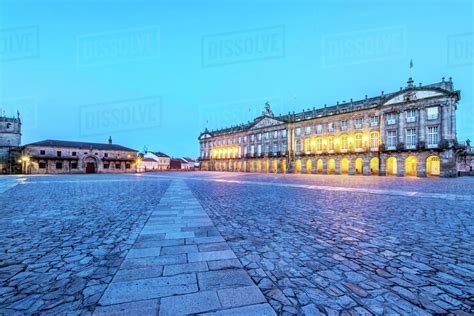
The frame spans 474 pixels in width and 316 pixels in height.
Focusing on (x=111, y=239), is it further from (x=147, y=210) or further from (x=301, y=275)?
(x=301, y=275)

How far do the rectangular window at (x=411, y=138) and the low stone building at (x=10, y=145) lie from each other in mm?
67787

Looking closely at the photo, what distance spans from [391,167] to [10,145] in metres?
74.6

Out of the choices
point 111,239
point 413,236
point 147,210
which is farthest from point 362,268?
point 147,210

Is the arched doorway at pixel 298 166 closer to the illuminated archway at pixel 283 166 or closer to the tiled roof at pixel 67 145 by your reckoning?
the illuminated archway at pixel 283 166

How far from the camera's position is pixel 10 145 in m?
45.7

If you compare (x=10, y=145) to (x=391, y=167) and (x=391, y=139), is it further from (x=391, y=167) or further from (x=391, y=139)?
(x=391, y=167)

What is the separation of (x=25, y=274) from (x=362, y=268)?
483 centimetres

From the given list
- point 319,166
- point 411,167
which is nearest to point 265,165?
point 319,166

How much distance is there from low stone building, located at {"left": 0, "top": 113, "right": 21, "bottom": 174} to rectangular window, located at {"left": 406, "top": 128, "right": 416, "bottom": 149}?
67.8 meters

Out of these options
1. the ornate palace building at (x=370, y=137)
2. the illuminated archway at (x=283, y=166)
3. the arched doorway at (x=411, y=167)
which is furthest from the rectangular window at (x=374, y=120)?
the illuminated archway at (x=283, y=166)

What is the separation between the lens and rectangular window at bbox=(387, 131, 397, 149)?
106 feet

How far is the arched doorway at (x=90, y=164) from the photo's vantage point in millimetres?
46969

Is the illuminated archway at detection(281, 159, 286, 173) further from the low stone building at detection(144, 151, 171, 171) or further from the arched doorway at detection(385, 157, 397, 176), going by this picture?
the low stone building at detection(144, 151, 171, 171)

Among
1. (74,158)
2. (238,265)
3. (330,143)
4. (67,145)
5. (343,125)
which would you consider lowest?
(238,265)
